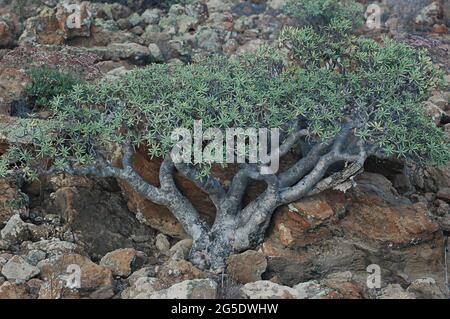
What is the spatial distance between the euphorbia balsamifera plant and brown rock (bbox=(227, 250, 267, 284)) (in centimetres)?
25

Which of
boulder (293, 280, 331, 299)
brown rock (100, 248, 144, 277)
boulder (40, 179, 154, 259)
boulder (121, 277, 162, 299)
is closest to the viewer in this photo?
boulder (293, 280, 331, 299)

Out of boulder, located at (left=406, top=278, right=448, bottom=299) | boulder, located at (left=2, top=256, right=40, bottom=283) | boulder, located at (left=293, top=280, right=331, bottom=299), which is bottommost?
boulder, located at (left=2, top=256, right=40, bottom=283)

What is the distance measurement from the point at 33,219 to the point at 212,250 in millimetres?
2221

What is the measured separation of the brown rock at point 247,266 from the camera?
6.19 meters

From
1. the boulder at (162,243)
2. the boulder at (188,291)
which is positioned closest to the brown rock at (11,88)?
the boulder at (162,243)

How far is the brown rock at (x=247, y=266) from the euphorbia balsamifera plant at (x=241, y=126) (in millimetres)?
247

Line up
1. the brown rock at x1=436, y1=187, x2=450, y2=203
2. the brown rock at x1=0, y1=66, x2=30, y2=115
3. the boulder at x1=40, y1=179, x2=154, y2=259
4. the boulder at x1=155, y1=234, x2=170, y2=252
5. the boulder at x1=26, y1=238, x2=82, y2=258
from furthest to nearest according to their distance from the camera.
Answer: the brown rock at x1=0, y1=66, x2=30, y2=115
the brown rock at x1=436, y1=187, x2=450, y2=203
the boulder at x1=155, y1=234, x2=170, y2=252
the boulder at x1=40, y1=179, x2=154, y2=259
the boulder at x1=26, y1=238, x2=82, y2=258

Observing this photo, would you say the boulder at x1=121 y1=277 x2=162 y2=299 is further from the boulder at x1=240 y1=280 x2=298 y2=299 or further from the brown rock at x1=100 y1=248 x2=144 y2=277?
the boulder at x1=240 y1=280 x2=298 y2=299

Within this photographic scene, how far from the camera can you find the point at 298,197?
6.57m

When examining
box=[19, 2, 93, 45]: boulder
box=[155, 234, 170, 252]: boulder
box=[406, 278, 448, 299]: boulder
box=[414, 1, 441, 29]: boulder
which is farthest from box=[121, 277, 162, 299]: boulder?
box=[414, 1, 441, 29]: boulder

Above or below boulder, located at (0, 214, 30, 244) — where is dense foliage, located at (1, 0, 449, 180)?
above

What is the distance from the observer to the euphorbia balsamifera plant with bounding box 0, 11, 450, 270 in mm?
6195

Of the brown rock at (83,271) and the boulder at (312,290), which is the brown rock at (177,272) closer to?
the brown rock at (83,271)
